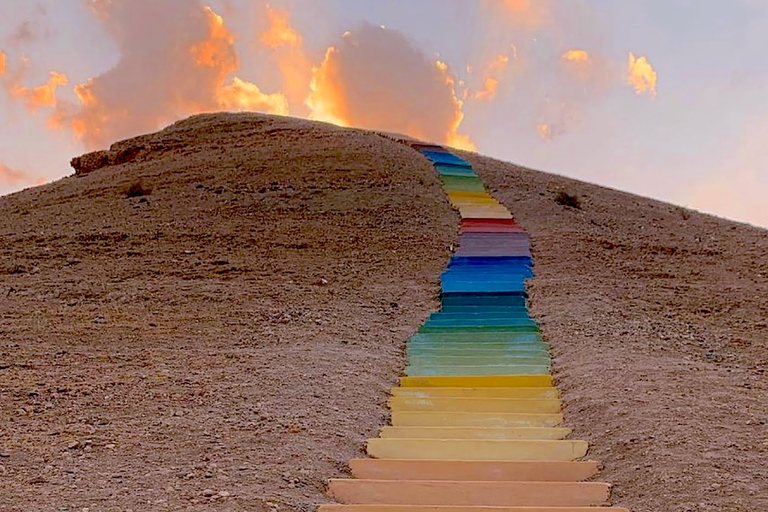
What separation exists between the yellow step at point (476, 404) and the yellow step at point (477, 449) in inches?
31.9

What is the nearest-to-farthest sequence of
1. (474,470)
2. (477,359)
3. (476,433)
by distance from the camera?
(474,470)
(476,433)
(477,359)

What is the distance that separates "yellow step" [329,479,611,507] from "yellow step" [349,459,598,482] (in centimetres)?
23

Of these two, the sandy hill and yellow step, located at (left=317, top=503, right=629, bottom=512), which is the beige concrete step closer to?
yellow step, located at (left=317, top=503, right=629, bottom=512)

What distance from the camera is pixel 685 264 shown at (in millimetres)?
11672

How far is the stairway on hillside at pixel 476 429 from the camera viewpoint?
4.09 m

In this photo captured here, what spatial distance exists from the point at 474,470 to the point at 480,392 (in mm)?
1829

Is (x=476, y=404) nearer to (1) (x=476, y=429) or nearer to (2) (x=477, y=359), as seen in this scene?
(1) (x=476, y=429)

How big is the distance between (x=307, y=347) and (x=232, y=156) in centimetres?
1092

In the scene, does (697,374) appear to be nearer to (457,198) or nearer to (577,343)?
(577,343)

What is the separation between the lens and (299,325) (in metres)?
8.15

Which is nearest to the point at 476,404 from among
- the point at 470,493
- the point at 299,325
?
the point at 470,493

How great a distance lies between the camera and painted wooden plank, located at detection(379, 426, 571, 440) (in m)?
5.27

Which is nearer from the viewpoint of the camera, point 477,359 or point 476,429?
point 476,429

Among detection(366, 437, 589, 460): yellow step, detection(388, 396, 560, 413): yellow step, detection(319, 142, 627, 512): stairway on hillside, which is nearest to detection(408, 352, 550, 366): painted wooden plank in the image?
detection(319, 142, 627, 512): stairway on hillside
